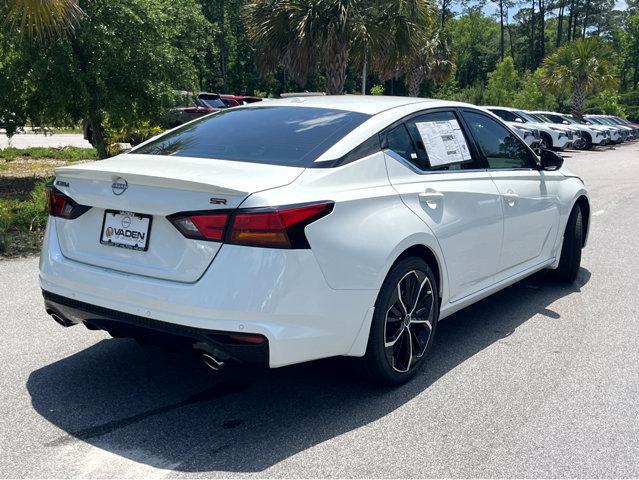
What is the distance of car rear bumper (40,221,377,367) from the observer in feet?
10.4

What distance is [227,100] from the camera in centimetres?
2817

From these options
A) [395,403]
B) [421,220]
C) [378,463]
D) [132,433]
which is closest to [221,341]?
[132,433]

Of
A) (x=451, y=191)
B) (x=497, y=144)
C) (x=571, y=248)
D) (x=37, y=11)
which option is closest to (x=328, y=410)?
(x=451, y=191)

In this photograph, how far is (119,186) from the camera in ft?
11.5

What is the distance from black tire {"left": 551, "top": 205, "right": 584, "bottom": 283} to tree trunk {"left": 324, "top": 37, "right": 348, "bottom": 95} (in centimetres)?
1233

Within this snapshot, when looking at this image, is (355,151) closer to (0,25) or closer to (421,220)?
(421,220)

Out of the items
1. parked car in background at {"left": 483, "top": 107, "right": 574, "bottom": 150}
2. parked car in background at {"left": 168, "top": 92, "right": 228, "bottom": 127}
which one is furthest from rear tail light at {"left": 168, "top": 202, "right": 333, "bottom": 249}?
parked car in background at {"left": 483, "top": 107, "right": 574, "bottom": 150}

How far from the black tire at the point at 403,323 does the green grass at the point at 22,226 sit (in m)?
4.88

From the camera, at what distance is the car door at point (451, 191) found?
409cm

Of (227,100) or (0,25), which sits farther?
(227,100)

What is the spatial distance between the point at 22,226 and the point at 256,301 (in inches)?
229

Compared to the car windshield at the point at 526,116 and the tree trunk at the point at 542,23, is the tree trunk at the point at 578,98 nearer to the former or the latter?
the car windshield at the point at 526,116

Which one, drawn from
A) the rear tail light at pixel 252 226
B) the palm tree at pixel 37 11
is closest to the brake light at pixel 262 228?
the rear tail light at pixel 252 226

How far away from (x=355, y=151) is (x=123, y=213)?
1.31 m
